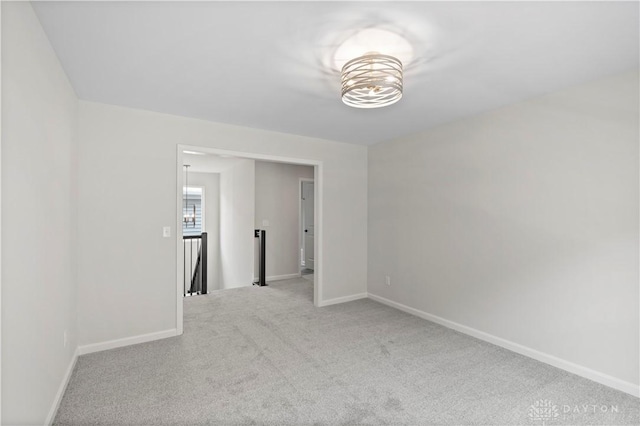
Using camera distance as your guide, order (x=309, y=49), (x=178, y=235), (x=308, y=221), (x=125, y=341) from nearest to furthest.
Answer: (x=309, y=49), (x=125, y=341), (x=178, y=235), (x=308, y=221)

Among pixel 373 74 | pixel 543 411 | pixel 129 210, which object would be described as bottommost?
pixel 543 411

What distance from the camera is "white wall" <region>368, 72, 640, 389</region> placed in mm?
2389

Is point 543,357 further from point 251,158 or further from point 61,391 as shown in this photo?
point 61,391

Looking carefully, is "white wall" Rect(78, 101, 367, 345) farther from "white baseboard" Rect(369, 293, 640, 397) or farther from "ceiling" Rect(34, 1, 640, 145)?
"white baseboard" Rect(369, 293, 640, 397)

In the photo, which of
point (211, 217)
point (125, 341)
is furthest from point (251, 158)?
point (211, 217)

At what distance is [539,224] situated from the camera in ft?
9.36

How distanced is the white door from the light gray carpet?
3857 millimetres

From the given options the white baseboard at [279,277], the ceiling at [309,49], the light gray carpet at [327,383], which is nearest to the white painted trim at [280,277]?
the white baseboard at [279,277]

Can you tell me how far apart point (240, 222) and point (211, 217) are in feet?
7.12

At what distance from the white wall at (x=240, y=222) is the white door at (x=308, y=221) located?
1545 millimetres

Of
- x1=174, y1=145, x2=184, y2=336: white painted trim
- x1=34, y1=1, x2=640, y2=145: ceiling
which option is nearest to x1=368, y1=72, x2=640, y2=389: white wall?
x1=34, y1=1, x2=640, y2=145: ceiling

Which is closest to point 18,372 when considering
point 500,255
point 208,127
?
point 208,127

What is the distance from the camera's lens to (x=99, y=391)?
2.31 m

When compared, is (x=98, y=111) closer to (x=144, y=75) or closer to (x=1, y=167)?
(x=144, y=75)
